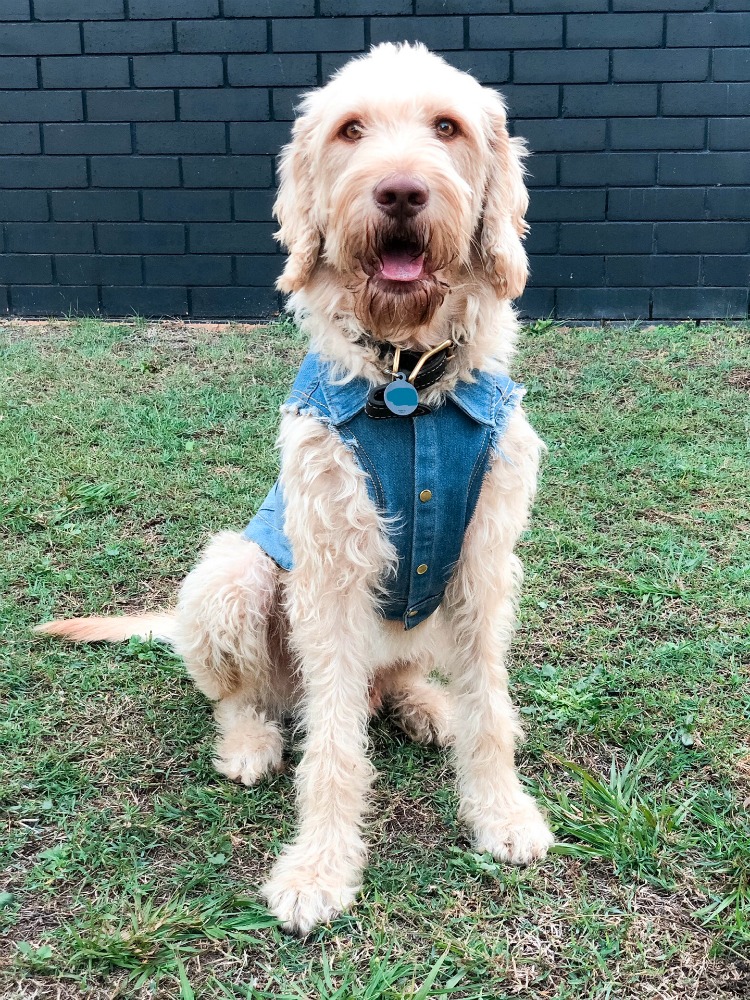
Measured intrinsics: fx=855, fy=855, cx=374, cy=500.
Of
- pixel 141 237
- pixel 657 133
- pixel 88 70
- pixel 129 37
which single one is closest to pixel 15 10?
pixel 88 70

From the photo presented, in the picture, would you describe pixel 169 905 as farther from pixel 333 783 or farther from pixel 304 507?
pixel 304 507

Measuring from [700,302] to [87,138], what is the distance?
4823 millimetres

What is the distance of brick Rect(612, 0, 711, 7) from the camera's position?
19.7 feet

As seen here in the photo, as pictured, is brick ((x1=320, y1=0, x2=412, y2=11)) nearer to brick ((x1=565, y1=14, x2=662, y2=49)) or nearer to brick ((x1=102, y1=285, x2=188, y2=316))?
brick ((x1=565, y1=14, x2=662, y2=49))

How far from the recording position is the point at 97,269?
6.68 m

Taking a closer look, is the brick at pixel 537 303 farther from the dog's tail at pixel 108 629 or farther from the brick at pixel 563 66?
the dog's tail at pixel 108 629

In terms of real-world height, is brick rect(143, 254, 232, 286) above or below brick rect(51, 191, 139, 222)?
below

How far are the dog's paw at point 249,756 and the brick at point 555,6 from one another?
5589mm

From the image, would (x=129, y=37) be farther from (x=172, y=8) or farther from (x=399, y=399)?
(x=399, y=399)

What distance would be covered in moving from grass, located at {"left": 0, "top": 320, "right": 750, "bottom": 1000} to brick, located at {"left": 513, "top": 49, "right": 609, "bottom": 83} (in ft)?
9.37

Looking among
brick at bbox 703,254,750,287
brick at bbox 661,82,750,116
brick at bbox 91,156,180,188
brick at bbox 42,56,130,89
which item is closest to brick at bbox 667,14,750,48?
brick at bbox 661,82,750,116

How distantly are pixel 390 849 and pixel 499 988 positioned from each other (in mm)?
513

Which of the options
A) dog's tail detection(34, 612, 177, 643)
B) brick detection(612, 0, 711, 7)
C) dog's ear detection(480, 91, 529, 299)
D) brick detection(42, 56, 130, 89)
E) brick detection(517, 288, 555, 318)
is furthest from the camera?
brick detection(517, 288, 555, 318)

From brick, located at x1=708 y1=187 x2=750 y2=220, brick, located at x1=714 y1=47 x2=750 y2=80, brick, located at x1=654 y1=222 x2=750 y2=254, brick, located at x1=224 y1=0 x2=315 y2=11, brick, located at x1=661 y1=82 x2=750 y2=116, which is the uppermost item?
brick, located at x1=224 y1=0 x2=315 y2=11
